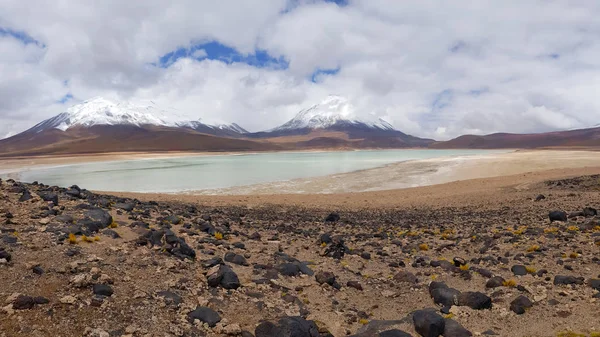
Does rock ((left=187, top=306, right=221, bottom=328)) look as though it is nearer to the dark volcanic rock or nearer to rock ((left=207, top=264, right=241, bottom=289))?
rock ((left=207, top=264, right=241, bottom=289))

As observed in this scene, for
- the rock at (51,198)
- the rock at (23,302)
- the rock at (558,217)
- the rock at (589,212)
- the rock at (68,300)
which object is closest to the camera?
the rock at (23,302)

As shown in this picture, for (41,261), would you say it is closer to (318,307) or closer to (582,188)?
(318,307)

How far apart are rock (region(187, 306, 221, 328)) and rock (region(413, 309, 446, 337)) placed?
246 centimetres

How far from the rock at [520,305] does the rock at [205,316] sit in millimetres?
3885

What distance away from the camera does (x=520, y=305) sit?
507 cm

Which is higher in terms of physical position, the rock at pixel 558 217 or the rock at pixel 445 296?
the rock at pixel 558 217

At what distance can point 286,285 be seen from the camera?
19.4 feet

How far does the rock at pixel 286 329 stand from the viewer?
13.7 ft

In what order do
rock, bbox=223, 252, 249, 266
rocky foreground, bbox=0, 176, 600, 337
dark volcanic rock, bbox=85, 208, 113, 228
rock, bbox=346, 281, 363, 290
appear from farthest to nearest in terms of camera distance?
dark volcanic rock, bbox=85, 208, 113, 228
rock, bbox=223, 252, 249, 266
rock, bbox=346, 281, 363, 290
rocky foreground, bbox=0, 176, 600, 337

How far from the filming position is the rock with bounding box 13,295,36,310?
390cm

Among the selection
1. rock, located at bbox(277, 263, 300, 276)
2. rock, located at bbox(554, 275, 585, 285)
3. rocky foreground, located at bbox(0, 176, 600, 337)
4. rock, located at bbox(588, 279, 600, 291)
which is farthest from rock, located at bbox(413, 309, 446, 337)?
rock, located at bbox(588, 279, 600, 291)

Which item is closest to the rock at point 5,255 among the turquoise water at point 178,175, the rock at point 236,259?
the rock at point 236,259

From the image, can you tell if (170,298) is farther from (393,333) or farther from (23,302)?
(393,333)

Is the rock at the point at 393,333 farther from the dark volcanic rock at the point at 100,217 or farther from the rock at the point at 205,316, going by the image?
the dark volcanic rock at the point at 100,217
